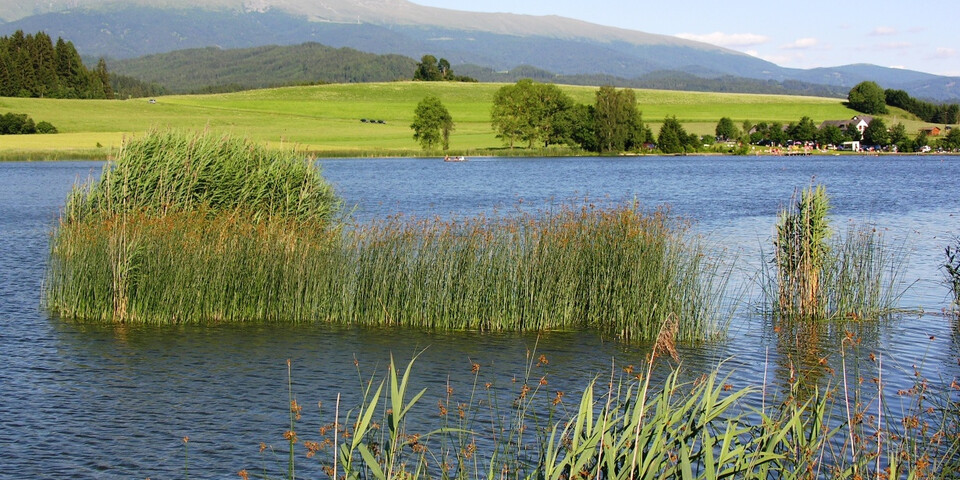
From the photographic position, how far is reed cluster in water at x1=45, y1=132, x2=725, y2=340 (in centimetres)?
1568

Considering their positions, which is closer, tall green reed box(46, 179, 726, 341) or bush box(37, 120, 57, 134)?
tall green reed box(46, 179, 726, 341)

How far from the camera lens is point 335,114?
417 ft

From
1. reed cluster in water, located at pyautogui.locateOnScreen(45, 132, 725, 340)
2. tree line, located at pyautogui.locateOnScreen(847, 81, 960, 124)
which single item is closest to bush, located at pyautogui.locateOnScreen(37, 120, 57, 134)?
reed cluster in water, located at pyautogui.locateOnScreen(45, 132, 725, 340)

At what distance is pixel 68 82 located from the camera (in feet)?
454

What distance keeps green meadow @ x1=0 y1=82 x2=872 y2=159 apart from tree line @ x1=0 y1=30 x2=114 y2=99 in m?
11.3

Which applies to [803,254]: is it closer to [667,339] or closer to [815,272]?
[815,272]

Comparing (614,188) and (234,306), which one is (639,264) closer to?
(234,306)

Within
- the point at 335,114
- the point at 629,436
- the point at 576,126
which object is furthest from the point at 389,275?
the point at 335,114

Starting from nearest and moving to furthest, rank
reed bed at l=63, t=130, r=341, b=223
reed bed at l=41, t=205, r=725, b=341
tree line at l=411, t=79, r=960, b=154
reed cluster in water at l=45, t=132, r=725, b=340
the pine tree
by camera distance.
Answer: reed cluster in water at l=45, t=132, r=725, b=340
reed bed at l=41, t=205, r=725, b=341
reed bed at l=63, t=130, r=341, b=223
tree line at l=411, t=79, r=960, b=154
the pine tree

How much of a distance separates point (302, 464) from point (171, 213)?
32.2 feet

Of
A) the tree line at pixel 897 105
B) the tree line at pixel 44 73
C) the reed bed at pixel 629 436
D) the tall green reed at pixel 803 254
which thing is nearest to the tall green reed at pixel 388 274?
the tall green reed at pixel 803 254

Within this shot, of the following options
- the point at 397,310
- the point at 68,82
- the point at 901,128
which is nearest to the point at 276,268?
the point at 397,310

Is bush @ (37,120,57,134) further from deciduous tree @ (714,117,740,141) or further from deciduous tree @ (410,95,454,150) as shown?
deciduous tree @ (714,117,740,141)

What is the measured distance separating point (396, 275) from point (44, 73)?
5293 inches
